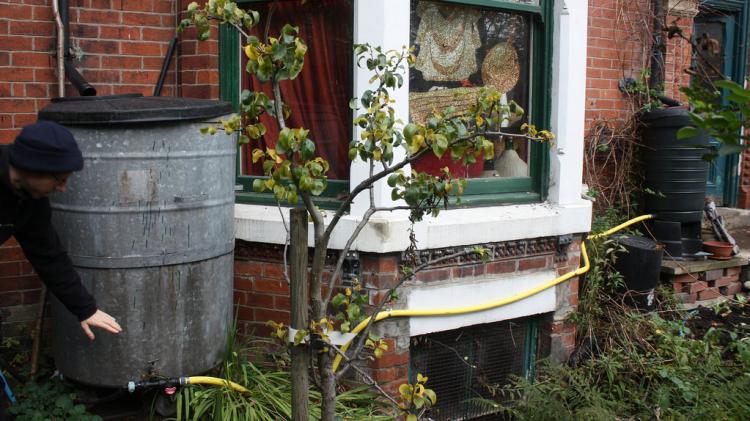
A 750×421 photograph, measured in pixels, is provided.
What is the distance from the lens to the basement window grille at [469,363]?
475cm

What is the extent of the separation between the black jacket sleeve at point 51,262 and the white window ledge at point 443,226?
4.25ft

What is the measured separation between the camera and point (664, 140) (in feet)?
20.5

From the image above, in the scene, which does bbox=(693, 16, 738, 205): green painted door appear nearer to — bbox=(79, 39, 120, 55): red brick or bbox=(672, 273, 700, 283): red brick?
bbox=(672, 273, 700, 283): red brick

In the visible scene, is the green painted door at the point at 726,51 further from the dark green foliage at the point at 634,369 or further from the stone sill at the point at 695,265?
the dark green foliage at the point at 634,369

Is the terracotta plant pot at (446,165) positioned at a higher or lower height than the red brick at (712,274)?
higher

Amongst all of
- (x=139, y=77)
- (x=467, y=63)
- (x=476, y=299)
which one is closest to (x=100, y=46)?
(x=139, y=77)

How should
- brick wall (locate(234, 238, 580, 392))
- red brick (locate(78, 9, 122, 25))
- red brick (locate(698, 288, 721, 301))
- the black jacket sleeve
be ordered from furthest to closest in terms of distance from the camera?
red brick (locate(698, 288, 721, 301)) < red brick (locate(78, 9, 122, 25)) < brick wall (locate(234, 238, 580, 392)) < the black jacket sleeve

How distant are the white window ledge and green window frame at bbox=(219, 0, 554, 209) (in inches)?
3.4

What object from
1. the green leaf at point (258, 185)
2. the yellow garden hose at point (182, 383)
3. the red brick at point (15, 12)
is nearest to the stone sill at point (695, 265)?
the yellow garden hose at point (182, 383)

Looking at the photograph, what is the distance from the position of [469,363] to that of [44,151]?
2.96 m

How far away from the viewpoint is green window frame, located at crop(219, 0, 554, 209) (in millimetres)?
4734

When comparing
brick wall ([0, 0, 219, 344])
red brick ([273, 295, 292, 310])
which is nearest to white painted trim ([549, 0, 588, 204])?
red brick ([273, 295, 292, 310])

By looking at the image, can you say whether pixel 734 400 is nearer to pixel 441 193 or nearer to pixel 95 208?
pixel 441 193

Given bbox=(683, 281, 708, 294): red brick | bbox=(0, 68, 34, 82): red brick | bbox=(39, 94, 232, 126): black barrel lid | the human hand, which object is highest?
bbox=(0, 68, 34, 82): red brick
